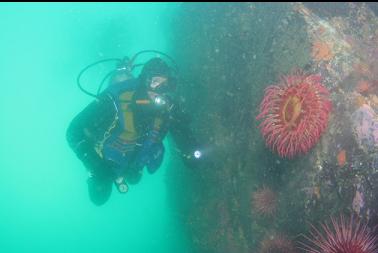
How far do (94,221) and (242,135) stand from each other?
52.5 meters

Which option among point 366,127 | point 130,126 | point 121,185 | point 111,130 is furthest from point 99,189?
point 366,127

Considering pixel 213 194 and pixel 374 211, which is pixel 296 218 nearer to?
pixel 374 211

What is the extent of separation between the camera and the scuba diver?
7398 millimetres

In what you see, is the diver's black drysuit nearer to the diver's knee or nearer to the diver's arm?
the diver's arm

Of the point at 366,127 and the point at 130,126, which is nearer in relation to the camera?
Answer: the point at 366,127

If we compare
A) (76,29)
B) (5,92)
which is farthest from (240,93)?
(5,92)

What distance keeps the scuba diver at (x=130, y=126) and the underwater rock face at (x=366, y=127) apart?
3590mm

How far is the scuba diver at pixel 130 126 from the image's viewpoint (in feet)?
24.3

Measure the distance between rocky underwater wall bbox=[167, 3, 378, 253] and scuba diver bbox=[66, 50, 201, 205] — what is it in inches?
53.0

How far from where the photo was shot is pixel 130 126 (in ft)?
26.3

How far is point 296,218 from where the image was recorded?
5668 mm

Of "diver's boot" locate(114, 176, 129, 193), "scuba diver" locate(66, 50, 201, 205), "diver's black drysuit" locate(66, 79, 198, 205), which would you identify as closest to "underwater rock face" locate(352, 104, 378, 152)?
"scuba diver" locate(66, 50, 201, 205)

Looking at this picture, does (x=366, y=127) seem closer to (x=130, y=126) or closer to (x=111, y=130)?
(x=130, y=126)

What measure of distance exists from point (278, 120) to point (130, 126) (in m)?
4.19
